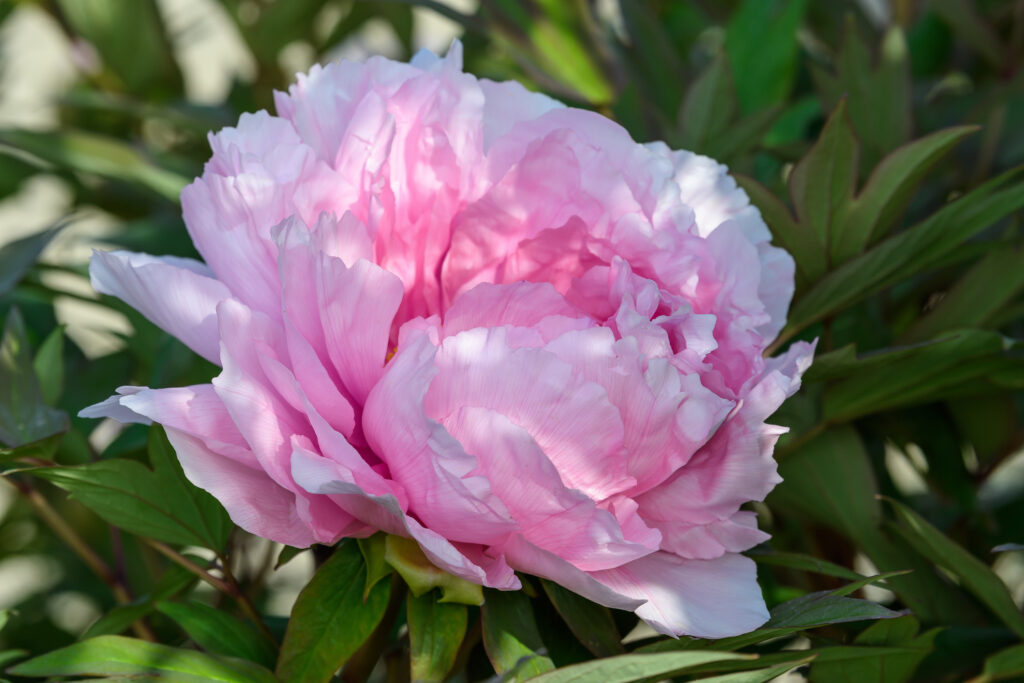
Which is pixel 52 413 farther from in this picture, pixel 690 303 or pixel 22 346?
pixel 690 303

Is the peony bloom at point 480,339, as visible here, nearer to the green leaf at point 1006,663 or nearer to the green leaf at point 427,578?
the green leaf at point 427,578

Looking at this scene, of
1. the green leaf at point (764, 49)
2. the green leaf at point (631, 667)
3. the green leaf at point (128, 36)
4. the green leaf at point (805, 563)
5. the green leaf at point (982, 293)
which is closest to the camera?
the green leaf at point (631, 667)

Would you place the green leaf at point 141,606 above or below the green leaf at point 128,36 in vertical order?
below

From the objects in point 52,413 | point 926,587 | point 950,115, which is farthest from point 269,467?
point 950,115

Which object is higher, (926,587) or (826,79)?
(826,79)

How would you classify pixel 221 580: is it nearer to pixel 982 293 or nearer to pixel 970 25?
pixel 982 293

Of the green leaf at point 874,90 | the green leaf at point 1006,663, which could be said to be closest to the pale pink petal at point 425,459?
the green leaf at point 1006,663
